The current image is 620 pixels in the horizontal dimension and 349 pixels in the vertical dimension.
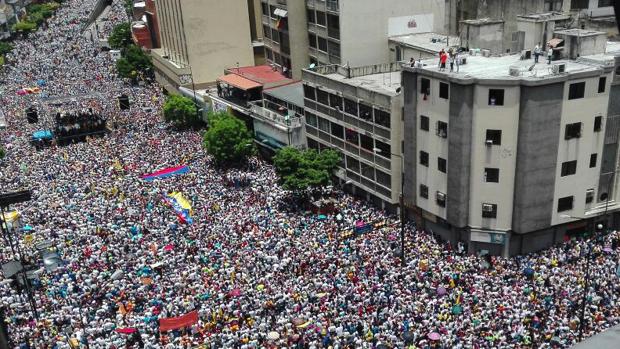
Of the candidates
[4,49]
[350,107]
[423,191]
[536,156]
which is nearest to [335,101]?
[350,107]

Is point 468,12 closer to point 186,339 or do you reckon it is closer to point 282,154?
point 282,154

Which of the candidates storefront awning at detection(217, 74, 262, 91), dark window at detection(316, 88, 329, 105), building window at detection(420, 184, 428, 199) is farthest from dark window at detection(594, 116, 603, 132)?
storefront awning at detection(217, 74, 262, 91)

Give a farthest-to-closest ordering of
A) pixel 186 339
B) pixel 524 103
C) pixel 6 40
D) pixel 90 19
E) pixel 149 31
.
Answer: pixel 90 19 < pixel 6 40 < pixel 149 31 < pixel 524 103 < pixel 186 339

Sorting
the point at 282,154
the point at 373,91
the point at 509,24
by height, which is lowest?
the point at 282,154

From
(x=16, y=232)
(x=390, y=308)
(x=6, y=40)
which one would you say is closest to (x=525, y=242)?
(x=390, y=308)

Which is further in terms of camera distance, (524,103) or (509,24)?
(509,24)
